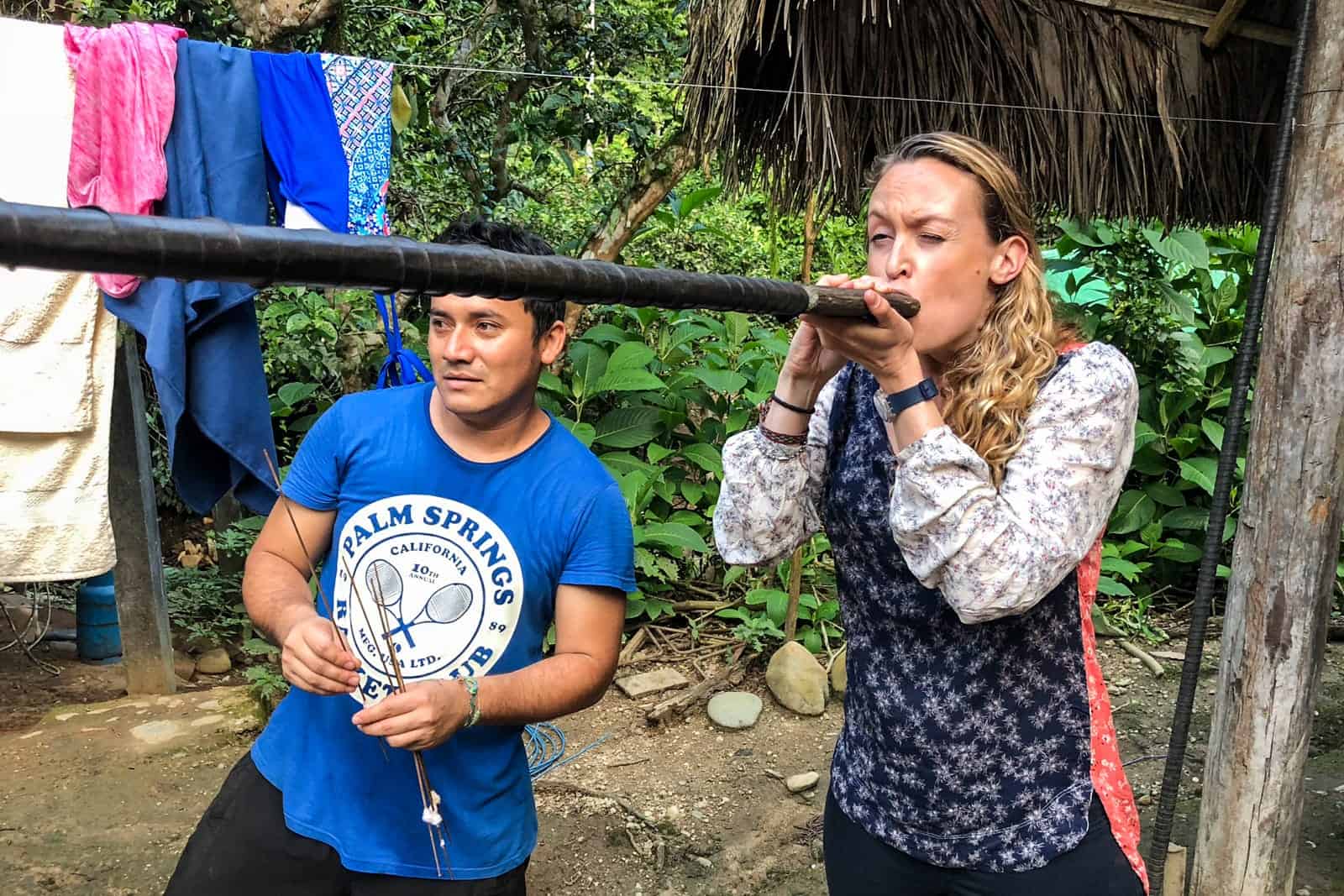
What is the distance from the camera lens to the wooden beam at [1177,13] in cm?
284

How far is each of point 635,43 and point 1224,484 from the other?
4.96 m

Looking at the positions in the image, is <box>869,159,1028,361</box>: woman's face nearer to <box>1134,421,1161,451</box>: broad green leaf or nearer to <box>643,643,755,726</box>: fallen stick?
<box>643,643,755,726</box>: fallen stick

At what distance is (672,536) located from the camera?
4.87 metres

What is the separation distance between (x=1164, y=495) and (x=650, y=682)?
3.01m

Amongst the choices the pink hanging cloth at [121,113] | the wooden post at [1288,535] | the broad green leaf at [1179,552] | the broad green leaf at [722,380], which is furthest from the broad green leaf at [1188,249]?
the pink hanging cloth at [121,113]

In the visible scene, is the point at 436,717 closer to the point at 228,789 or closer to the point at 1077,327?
the point at 228,789

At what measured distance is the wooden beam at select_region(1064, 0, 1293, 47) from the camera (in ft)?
9.33

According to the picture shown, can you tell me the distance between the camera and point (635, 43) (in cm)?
645

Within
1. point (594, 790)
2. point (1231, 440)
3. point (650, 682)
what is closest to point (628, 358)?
point (650, 682)

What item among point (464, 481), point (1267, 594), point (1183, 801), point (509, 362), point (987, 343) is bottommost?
point (1183, 801)

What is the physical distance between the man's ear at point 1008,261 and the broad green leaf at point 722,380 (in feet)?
11.4

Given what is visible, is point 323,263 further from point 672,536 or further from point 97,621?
point 97,621

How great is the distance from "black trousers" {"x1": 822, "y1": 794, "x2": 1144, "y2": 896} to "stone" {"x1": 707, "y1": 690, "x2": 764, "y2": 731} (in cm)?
272

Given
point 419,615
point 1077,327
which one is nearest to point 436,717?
point 419,615
